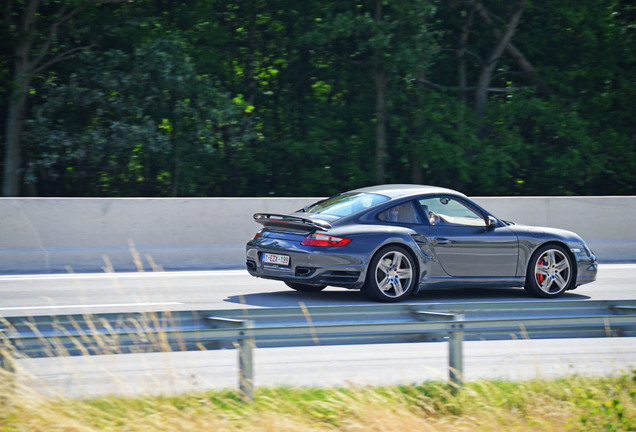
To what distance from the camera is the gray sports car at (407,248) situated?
9.95 m

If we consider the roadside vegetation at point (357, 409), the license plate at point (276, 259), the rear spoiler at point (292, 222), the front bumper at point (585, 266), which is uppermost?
the rear spoiler at point (292, 222)

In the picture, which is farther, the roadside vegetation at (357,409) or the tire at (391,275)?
the tire at (391,275)

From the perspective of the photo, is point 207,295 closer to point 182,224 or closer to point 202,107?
point 182,224

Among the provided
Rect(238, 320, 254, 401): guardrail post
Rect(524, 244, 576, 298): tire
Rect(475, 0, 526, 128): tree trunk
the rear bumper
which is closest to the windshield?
the rear bumper

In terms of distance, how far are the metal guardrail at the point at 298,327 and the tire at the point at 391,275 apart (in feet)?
12.1

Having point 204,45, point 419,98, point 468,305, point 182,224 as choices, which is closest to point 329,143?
point 419,98

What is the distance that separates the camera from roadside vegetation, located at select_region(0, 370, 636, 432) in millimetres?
5055

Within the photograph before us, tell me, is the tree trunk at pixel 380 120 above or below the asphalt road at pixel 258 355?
above

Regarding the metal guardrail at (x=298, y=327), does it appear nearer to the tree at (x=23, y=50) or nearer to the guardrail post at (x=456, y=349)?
the guardrail post at (x=456, y=349)

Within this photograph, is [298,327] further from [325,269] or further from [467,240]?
[467,240]

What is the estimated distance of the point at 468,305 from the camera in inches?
245

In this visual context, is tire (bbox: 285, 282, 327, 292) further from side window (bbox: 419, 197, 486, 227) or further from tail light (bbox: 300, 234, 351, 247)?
side window (bbox: 419, 197, 486, 227)

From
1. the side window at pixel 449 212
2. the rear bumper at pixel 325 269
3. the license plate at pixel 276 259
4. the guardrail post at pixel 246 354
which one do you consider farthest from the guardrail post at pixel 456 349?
the side window at pixel 449 212

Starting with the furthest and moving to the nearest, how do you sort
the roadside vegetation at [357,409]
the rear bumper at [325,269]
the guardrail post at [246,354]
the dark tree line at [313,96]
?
1. the dark tree line at [313,96]
2. the rear bumper at [325,269]
3. the guardrail post at [246,354]
4. the roadside vegetation at [357,409]
